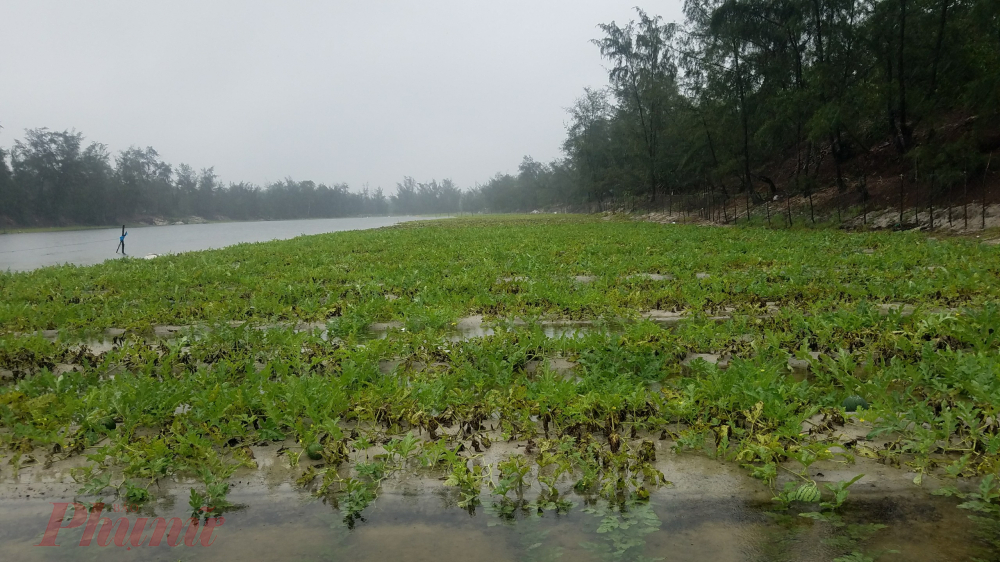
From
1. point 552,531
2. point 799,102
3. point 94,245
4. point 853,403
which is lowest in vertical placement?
point 552,531

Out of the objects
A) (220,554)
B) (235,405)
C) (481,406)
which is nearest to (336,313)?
(235,405)

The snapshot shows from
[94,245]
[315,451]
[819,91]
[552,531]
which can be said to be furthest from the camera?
[94,245]

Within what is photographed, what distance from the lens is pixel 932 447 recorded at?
9.40ft

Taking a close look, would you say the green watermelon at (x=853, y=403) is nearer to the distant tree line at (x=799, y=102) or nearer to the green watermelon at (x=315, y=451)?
the green watermelon at (x=315, y=451)

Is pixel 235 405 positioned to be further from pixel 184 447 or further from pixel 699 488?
pixel 699 488

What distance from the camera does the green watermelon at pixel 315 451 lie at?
3000mm

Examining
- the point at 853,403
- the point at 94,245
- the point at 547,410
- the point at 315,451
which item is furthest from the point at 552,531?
the point at 94,245

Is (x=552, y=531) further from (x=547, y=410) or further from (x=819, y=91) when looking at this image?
(x=819, y=91)

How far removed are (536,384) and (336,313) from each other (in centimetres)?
417

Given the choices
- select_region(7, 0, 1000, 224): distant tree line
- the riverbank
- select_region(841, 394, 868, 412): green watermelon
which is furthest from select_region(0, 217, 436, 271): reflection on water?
select_region(7, 0, 1000, 224): distant tree line

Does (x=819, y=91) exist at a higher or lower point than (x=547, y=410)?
higher

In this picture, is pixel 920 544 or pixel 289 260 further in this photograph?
pixel 289 260

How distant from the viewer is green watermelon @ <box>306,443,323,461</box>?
3.00 meters

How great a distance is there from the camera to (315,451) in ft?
9.85
